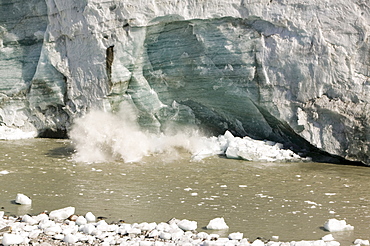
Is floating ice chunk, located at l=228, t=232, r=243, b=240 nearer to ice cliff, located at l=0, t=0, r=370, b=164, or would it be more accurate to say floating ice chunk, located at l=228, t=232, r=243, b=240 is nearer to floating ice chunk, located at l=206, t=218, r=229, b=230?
floating ice chunk, located at l=206, t=218, r=229, b=230

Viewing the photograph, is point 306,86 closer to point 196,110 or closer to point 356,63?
point 356,63

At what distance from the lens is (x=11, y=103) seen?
11953 mm

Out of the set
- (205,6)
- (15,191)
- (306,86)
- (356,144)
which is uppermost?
(205,6)

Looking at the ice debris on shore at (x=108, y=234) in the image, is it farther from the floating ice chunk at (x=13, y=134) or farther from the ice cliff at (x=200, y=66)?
the floating ice chunk at (x=13, y=134)

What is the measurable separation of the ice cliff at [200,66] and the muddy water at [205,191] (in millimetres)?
1009

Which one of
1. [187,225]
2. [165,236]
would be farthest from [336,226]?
[165,236]

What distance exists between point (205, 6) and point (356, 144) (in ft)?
11.8

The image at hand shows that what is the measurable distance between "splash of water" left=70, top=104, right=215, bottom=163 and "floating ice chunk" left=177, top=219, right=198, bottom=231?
3.93m

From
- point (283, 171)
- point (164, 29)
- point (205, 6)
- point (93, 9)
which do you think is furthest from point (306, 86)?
point (93, 9)

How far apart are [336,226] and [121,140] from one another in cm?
503

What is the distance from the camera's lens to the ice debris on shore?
4.68 metres

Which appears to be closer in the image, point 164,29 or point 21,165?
point 21,165

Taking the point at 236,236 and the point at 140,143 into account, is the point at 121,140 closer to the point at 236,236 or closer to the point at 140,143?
the point at 140,143

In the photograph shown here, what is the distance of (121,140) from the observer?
9398 mm
